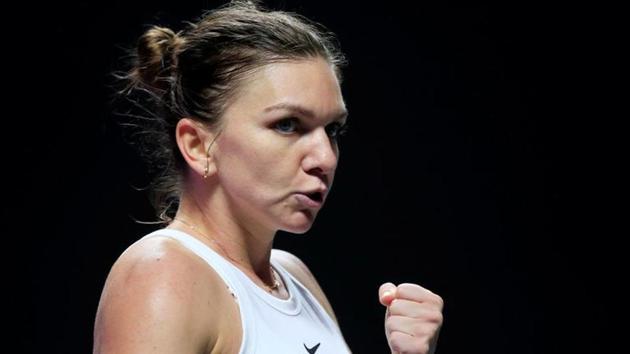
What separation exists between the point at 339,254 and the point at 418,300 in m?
0.88

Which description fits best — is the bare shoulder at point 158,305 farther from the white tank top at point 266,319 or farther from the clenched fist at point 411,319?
the clenched fist at point 411,319

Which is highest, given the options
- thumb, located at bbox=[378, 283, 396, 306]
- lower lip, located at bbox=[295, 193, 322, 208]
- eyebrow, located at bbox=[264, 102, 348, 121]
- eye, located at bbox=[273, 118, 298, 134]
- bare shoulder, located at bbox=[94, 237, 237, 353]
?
eyebrow, located at bbox=[264, 102, 348, 121]

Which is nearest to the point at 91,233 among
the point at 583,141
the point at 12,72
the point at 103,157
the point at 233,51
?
the point at 103,157

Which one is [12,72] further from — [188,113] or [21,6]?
[188,113]

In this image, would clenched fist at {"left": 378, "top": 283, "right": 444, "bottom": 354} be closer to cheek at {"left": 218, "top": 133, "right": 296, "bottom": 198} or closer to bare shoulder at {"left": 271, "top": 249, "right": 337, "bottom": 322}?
cheek at {"left": 218, "top": 133, "right": 296, "bottom": 198}

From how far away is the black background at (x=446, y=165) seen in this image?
1.81 metres

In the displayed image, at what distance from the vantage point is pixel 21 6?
5.83 feet

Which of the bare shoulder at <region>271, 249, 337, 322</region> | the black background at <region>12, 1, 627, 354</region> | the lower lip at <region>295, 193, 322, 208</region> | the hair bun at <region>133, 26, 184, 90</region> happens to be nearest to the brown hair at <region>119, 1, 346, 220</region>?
the hair bun at <region>133, 26, 184, 90</region>

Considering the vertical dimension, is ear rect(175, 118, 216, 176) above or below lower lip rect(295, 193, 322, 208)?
above

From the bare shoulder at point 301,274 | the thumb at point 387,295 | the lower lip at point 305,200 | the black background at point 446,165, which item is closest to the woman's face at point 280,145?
the lower lip at point 305,200

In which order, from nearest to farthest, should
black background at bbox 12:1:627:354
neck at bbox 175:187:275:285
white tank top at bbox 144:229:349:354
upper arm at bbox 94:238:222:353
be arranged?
upper arm at bbox 94:238:222:353, white tank top at bbox 144:229:349:354, neck at bbox 175:187:275:285, black background at bbox 12:1:627:354

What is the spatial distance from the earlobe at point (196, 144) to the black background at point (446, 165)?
29.3 inches

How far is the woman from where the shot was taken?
0.97 m

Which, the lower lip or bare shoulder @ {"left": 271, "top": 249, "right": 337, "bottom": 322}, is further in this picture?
bare shoulder @ {"left": 271, "top": 249, "right": 337, "bottom": 322}
